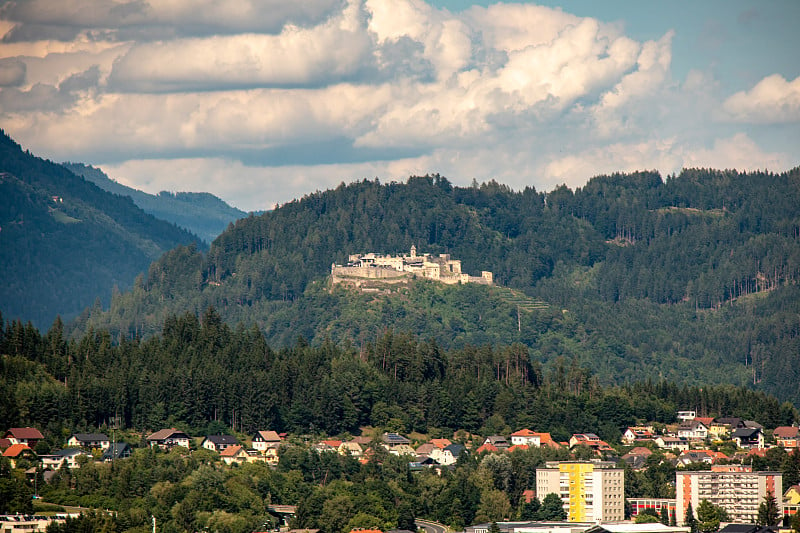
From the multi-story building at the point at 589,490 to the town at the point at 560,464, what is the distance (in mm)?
93

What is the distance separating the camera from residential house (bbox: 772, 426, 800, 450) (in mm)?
177125

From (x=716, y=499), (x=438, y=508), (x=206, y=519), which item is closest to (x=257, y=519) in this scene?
(x=206, y=519)

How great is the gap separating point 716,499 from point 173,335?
72105mm

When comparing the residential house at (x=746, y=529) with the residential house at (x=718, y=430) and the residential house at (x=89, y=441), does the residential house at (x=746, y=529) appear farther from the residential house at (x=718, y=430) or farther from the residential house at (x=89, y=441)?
the residential house at (x=89, y=441)

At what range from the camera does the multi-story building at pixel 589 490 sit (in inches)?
5733

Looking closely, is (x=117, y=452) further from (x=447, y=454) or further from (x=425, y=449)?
(x=447, y=454)

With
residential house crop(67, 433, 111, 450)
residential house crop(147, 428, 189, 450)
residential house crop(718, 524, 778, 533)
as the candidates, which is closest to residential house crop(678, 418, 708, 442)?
residential house crop(718, 524, 778, 533)

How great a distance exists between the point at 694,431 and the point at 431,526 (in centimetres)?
4981

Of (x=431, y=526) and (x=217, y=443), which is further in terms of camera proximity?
(x=217, y=443)

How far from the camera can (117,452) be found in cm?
15025

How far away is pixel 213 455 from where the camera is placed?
153875mm

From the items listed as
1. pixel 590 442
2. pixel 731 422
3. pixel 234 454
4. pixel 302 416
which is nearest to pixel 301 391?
pixel 302 416

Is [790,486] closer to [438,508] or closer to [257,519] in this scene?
[438,508]

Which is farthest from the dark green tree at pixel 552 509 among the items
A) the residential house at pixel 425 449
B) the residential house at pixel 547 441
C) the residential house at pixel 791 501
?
the residential house at pixel 791 501
